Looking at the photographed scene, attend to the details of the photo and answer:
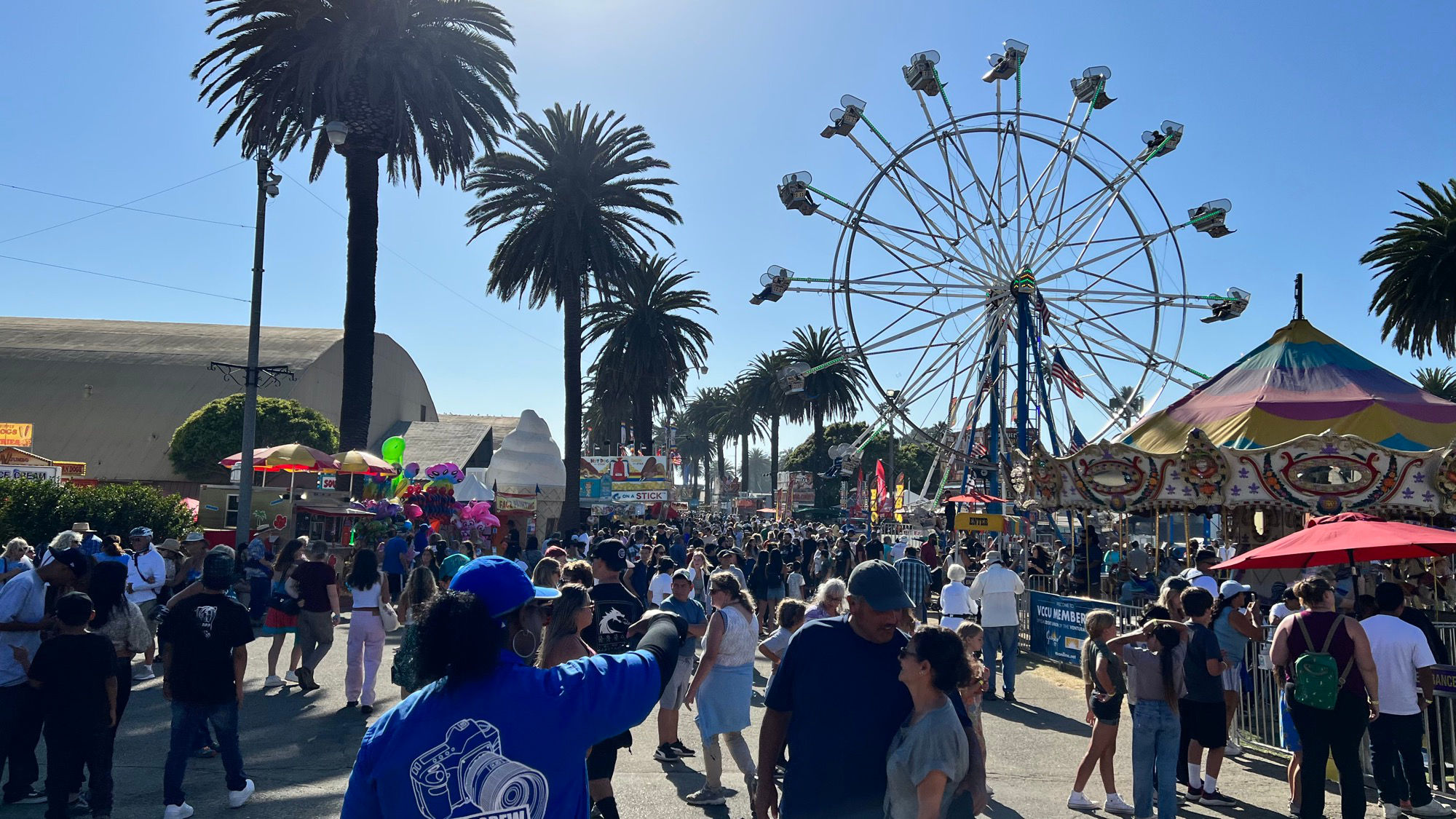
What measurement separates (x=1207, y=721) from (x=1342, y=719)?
1.05m

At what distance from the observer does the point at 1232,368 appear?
64.2 ft

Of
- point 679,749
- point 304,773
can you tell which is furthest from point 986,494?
point 304,773

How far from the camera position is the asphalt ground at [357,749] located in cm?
679

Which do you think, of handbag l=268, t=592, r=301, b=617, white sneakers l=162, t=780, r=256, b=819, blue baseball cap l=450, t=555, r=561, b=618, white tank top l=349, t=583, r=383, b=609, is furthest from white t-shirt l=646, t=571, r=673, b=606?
blue baseball cap l=450, t=555, r=561, b=618

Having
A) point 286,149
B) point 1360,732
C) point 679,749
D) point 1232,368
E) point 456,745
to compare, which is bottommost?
point 679,749

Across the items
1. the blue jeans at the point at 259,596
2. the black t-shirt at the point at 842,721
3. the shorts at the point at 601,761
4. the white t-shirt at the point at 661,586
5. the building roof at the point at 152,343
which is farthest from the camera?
the building roof at the point at 152,343

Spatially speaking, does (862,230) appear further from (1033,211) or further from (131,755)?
(131,755)

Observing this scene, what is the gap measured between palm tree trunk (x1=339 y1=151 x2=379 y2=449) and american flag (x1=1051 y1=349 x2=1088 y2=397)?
1654 cm

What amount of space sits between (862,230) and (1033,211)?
15.3ft

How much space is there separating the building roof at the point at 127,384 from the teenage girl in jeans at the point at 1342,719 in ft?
165

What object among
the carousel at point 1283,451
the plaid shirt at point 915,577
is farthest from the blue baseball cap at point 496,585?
the carousel at point 1283,451

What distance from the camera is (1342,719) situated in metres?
6.18

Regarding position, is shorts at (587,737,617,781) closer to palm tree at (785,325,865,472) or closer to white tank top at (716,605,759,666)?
white tank top at (716,605,759,666)

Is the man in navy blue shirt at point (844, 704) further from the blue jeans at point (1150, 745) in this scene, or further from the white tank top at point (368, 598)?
the white tank top at point (368, 598)
